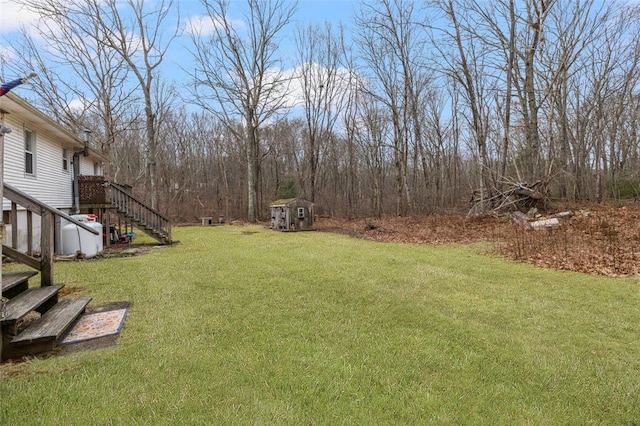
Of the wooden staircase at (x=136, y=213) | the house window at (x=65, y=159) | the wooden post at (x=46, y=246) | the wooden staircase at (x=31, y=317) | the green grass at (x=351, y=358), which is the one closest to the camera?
the green grass at (x=351, y=358)

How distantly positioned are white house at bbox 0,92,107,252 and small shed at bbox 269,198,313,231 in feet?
26.3

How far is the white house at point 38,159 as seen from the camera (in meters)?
7.96

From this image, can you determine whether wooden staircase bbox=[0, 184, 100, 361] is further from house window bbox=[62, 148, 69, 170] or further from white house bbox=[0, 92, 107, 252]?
house window bbox=[62, 148, 69, 170]

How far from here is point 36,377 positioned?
2.47 m

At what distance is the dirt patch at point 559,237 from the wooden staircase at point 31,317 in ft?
25.5

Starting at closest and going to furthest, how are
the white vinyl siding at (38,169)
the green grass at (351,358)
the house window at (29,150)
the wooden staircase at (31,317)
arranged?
1. the green grass at (351,358)
2. the wooden staircase at (31,317)
3. the white vinyl siding at (38,169)
4. the house window at (29,150)

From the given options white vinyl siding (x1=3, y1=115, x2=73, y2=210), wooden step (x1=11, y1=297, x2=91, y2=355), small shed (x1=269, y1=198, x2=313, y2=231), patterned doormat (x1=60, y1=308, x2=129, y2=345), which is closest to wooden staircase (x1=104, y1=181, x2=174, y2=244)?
white vinyl siding (x1=3, y1=115, x2=73, y2=210)

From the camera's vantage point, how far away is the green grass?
208cm

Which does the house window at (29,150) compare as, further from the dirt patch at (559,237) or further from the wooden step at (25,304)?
the dirt patch at (559,237)

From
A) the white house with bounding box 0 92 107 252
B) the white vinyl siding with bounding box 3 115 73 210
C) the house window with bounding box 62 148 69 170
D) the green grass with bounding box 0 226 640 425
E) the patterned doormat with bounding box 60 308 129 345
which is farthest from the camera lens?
the house window with bounding box 62 148 69 170

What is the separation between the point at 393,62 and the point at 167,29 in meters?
13.1

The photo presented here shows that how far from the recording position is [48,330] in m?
2.98

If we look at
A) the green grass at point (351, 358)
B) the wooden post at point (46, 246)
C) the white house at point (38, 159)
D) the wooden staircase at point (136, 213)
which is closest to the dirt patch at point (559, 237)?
the green grass at point (351, 358)

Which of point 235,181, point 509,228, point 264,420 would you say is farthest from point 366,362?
point 235,181
